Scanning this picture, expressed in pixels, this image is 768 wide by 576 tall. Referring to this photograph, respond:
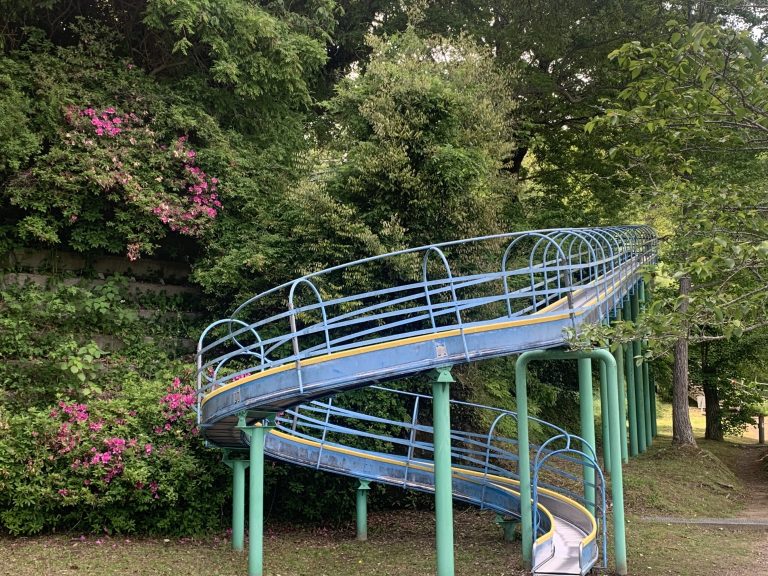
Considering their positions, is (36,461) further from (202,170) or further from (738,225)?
(738,225)

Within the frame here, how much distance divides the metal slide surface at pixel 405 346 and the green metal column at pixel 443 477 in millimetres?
296

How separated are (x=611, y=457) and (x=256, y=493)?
3.97 metres

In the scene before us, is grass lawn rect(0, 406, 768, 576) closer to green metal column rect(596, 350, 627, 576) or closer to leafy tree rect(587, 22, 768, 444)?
green metal column rect(596, 350, 627, 576)

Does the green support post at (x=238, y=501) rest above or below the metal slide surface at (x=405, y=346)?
below

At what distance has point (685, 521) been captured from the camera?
1134 cm

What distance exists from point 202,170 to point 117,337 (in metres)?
3.38

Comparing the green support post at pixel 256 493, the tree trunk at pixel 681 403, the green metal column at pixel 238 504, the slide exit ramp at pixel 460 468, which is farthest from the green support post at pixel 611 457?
the tree trunk at pixel 681 403

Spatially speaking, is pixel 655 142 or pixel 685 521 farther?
pixel 685 521

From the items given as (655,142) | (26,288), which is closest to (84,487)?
(26,288)

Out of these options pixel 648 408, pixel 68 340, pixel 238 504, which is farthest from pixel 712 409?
pixel 68 340

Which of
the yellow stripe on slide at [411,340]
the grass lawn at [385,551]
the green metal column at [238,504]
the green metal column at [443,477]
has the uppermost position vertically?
the yellow stripe on slide at [411,340]

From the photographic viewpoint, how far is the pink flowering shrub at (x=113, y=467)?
341 inches

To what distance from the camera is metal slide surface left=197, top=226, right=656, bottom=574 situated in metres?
6.86

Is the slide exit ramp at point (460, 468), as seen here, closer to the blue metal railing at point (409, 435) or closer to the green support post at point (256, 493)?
the blue metal railing at point (409, 435)
